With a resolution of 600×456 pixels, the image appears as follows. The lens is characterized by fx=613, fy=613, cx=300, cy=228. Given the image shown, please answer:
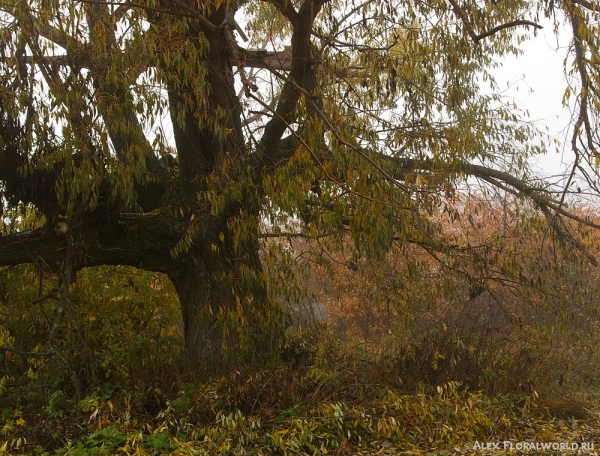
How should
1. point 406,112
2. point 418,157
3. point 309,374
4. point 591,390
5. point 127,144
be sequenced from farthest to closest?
point 591,390 < point 406,112 < point 418,157 < point 127,144 < point 309,374

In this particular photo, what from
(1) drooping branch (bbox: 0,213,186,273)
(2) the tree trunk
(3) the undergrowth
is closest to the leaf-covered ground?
(3) the undergrowth

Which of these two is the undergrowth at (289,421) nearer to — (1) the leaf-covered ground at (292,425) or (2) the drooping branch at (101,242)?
(1) the leaf-covered ground at (292,425)

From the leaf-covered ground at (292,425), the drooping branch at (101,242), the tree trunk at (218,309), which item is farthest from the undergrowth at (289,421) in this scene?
the drooping branch at (101,242)

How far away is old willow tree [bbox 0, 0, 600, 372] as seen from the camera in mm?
5891

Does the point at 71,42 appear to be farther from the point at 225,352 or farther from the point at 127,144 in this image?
the point at 225,352

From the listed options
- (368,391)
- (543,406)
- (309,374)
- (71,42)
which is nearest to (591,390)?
(543,406)

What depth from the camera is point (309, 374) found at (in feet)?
20.1

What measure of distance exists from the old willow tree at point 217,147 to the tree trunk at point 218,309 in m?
0.02

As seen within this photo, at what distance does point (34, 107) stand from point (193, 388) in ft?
11.1

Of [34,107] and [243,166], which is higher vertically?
[34,107]

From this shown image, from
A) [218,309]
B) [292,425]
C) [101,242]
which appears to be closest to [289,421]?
[292,425]

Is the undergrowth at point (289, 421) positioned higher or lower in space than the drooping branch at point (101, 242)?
lower

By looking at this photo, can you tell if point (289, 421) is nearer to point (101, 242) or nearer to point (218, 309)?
point (218, 309)

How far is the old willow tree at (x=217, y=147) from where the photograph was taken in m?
5.89
